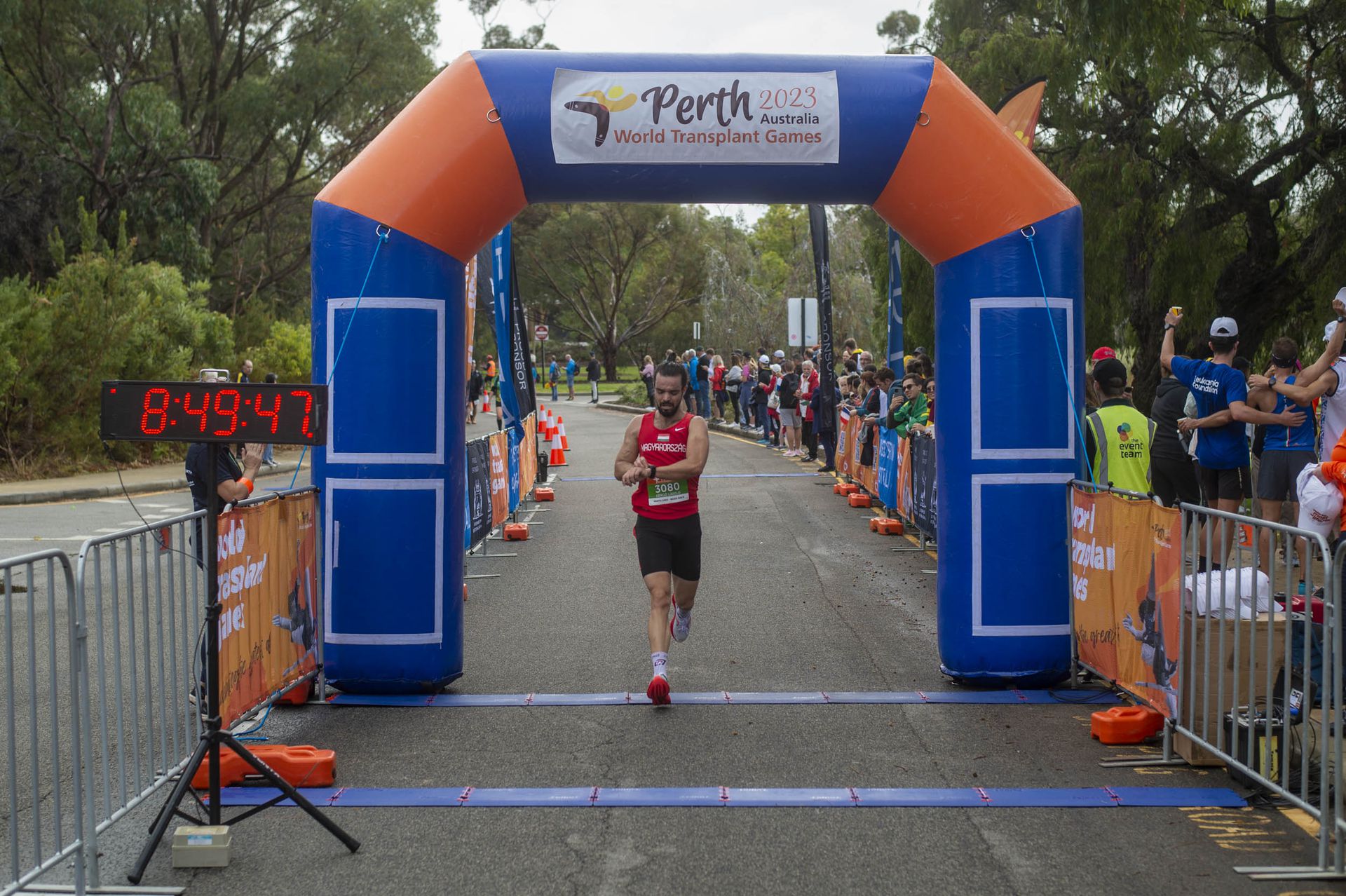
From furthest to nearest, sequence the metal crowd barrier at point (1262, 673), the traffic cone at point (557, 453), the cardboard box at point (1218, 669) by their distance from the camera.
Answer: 1. the traffic cone at point (557, 453)
2. the cardboard box at point (1218, 669)
3. the metal crowd barrier at point (1262, 673)

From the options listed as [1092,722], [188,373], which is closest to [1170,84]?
[1092,722]

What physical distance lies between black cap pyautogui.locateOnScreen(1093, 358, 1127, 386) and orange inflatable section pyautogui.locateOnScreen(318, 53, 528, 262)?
12.4 feet

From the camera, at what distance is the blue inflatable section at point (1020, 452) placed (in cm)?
743

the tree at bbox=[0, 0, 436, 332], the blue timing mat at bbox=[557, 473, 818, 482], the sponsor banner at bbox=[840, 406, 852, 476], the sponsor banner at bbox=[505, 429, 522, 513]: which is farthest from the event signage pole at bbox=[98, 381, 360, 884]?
the tree at bbox=[0, 0, 436, 332]

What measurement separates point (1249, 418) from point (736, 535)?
20.5 feet

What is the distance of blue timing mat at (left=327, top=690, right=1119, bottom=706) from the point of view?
722 cm

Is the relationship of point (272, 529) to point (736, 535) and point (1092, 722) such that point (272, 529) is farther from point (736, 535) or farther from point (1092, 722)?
point (736, 535)

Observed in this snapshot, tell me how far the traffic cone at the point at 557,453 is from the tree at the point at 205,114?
38.6 ft

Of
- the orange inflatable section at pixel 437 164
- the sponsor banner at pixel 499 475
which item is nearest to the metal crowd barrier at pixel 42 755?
the orange inflatable section at pixel 437 164

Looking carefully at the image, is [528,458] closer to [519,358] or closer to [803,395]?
[519,358]

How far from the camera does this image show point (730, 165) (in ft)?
24.3

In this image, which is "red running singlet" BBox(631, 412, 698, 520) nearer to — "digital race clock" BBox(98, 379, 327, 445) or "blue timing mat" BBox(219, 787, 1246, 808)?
"blue timing mat" BBox(219, 787, 1246, 808)

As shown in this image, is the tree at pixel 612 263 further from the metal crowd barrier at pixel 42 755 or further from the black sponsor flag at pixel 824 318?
the metal crowd barrier at pixel 42 755

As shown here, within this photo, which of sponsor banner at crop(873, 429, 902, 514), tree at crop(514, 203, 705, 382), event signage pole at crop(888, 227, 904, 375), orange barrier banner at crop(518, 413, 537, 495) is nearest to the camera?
sponsor banner at crop(873, 429, 902, 514)
